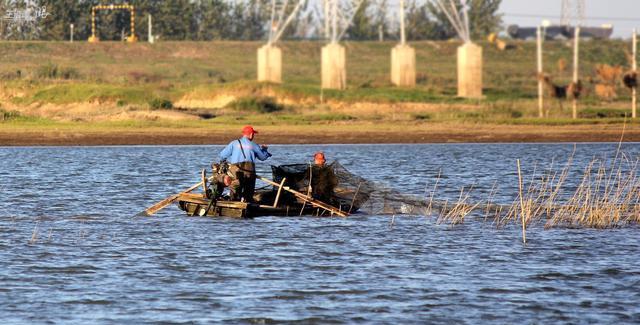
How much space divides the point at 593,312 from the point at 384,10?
117 metres

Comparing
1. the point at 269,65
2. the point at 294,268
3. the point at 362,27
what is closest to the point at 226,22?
the point at 362,27

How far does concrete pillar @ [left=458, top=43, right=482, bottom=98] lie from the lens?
7394cm

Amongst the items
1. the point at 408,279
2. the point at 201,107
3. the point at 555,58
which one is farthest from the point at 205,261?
the point at 555,58

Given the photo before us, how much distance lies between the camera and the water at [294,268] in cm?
1538

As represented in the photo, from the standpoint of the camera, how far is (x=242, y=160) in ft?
76.8

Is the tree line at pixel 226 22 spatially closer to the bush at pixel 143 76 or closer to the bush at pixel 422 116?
the bush at pixel 143 76

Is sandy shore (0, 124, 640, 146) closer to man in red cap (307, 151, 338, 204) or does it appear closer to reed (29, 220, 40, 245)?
man in red cap (307, 151, 338, 204)

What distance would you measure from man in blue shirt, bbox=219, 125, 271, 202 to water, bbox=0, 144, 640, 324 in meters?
0.76

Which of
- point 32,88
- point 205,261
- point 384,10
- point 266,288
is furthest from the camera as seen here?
point 384,10

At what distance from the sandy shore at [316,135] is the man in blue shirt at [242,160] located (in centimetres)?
2418

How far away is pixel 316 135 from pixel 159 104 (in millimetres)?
10367

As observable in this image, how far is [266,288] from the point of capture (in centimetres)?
1692

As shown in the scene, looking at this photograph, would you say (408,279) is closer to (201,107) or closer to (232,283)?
(232,283)

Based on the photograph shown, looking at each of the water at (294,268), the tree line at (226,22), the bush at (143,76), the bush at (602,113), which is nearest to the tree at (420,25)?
the tree line at (226,22)
